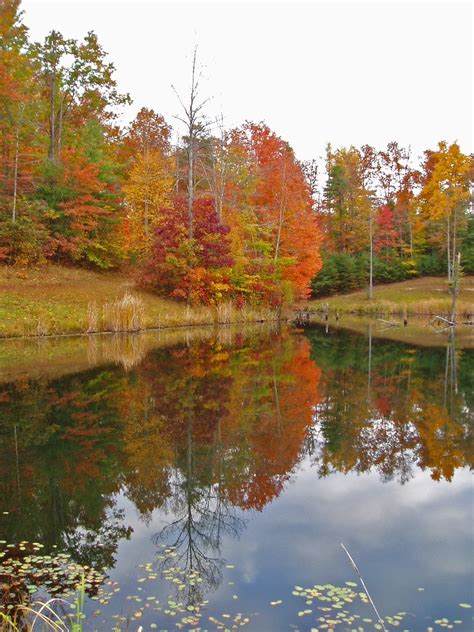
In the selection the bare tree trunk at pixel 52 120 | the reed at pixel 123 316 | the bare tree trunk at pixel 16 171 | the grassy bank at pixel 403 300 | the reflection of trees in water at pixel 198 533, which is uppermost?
the bare tree trunk at pixel 52 120

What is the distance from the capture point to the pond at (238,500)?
3.88 meters

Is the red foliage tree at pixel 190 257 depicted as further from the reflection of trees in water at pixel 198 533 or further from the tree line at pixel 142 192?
the reflection of trees in water at pixel 198 533

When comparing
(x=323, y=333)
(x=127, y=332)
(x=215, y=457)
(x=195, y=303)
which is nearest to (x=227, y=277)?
(x=195, y=303)

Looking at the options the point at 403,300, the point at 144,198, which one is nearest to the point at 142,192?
the point at 144,198

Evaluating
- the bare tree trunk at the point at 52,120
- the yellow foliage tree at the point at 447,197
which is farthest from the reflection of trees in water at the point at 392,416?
the yellow foliage tree at the point at 447,197

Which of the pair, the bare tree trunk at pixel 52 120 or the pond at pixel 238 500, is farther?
the bare tree trunk at pixel 52 120

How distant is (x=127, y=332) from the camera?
22219 mm

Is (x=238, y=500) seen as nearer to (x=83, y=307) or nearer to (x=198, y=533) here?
(x=198, y=533)

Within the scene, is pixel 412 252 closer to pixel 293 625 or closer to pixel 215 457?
pixel 215 457

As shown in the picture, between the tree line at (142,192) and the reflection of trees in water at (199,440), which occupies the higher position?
the tree line at (142,192)

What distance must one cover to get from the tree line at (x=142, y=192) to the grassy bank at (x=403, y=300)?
257 cm

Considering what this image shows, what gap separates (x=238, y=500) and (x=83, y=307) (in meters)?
19.0

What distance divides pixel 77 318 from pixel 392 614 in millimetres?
19521

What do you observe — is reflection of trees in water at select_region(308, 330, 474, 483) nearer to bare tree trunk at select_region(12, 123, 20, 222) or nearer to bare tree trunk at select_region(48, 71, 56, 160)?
bare tree trunk at select_region(12, 123, 20, 222)
